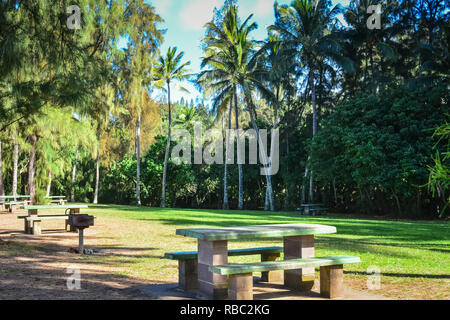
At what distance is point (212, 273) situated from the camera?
5.12 m

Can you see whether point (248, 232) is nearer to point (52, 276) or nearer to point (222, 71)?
point (52, 276)

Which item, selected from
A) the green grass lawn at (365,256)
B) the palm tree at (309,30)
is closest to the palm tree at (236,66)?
the palm tree at (309,30)

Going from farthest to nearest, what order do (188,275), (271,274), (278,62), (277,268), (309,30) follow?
(309,30), (278,62), (271,274), (188,275), (277,268)

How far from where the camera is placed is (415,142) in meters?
22.5

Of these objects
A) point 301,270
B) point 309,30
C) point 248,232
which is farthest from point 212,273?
point 309,30

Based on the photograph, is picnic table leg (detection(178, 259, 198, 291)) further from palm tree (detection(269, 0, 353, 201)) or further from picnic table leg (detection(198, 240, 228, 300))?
palm tree (detection(269, 0, 353, 201))

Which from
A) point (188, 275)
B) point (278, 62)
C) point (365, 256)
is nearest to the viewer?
point (188, 275)

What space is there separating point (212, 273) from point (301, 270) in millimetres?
1240

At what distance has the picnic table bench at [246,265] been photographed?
187 inches

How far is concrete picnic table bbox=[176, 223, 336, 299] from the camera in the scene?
5020 millimetres

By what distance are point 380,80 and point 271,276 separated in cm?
2470

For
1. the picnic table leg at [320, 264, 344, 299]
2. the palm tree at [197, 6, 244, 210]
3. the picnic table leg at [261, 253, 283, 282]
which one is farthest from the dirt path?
the palm tree at [197, 6, 244, 210]

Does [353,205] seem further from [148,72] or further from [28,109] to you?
[28,109]
